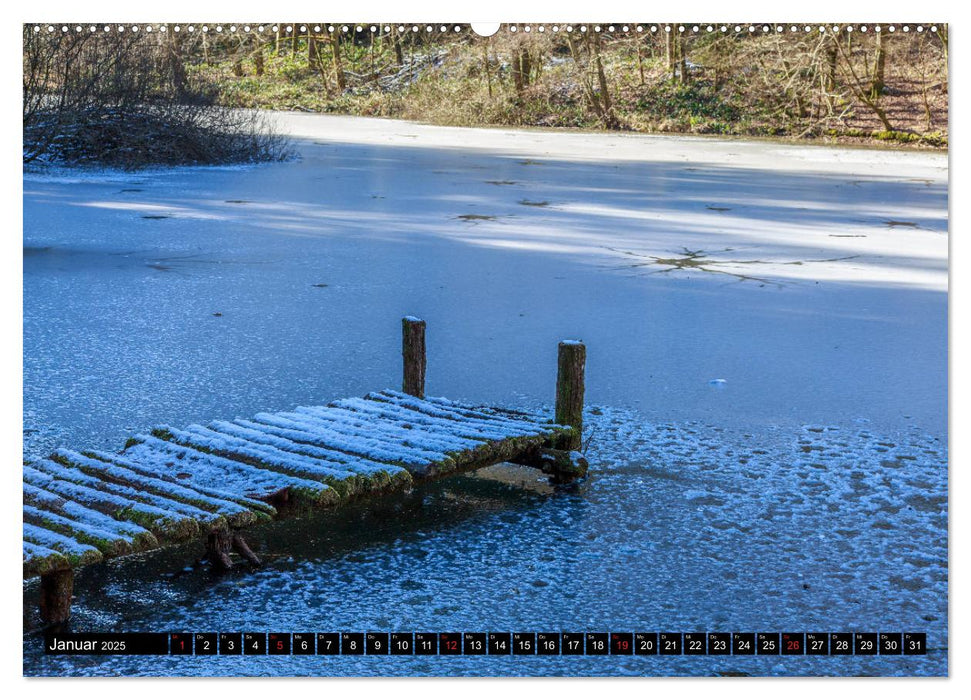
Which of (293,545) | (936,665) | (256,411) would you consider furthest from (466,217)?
(936,665)

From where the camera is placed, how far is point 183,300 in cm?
670

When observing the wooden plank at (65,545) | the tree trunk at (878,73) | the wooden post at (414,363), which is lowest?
the wooden plank at (65,545)

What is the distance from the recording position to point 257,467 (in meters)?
3.61

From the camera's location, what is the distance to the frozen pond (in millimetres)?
3084

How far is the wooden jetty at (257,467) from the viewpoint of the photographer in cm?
303

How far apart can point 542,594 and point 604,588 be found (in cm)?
Result: 17

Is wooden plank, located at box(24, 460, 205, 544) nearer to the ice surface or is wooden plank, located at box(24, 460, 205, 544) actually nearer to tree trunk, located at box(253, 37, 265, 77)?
the ice surface

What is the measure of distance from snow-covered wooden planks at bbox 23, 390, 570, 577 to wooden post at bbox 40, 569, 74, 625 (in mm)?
60

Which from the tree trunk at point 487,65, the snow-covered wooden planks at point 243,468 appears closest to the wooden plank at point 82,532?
the snow-covered wooden planks at point 243,468

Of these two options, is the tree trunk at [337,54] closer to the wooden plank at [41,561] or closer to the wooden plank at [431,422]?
the wooden plank at [431,422]

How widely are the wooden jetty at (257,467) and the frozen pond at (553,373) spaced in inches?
6.0

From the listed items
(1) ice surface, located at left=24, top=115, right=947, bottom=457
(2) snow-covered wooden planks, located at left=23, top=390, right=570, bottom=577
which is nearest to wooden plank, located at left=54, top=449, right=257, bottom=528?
(2) snow-covered wooden planks, located at left=23, top=390, right=570, bottom=577

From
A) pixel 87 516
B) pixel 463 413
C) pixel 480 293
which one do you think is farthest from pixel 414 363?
pixel 480 293

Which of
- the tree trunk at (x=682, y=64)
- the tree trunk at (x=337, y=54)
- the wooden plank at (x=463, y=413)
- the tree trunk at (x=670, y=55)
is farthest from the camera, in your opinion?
the tree trunk at (x=670, y=55)
